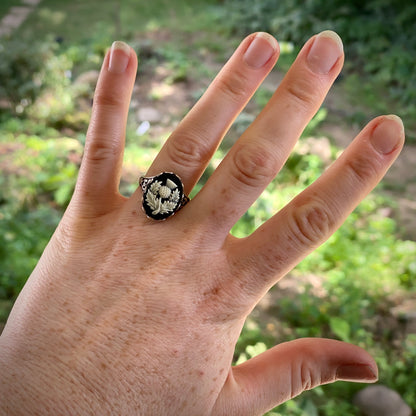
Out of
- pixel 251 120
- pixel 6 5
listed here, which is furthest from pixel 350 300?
pixel 6 5

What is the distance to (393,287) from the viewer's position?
12.3ft

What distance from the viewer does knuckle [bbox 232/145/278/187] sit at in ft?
4.59

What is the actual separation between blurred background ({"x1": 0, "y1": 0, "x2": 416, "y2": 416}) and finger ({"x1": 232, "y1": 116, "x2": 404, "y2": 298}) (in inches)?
42.3

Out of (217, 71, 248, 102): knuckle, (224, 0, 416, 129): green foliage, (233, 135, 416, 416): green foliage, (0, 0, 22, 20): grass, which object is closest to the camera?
(217, 71, 248, 102): knuckle

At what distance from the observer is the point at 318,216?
133cm

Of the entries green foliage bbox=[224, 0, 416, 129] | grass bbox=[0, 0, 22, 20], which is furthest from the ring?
grass bbox=[0, 0, 22, 20]

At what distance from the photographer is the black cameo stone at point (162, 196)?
1386 millimetres

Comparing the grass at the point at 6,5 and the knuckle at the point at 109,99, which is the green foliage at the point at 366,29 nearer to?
the grass at the point at 6,5

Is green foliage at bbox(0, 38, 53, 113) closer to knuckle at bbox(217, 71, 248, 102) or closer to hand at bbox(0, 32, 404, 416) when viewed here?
hand at bbox(0, 32, 404, 416)

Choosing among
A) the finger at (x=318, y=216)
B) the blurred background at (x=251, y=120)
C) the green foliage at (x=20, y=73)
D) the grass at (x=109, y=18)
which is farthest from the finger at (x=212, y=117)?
the grass at (x=109, y=18)

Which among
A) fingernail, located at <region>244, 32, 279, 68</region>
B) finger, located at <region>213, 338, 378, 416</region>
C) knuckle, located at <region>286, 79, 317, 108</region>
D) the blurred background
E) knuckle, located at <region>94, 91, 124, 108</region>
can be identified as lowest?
finger, located at <region>213, 338, 378, 416</region>

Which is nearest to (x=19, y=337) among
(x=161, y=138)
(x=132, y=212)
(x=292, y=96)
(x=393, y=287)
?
(x=132, y=212)

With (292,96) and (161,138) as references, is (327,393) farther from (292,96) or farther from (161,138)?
(161,138)

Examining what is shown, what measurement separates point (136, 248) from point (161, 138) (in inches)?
191
